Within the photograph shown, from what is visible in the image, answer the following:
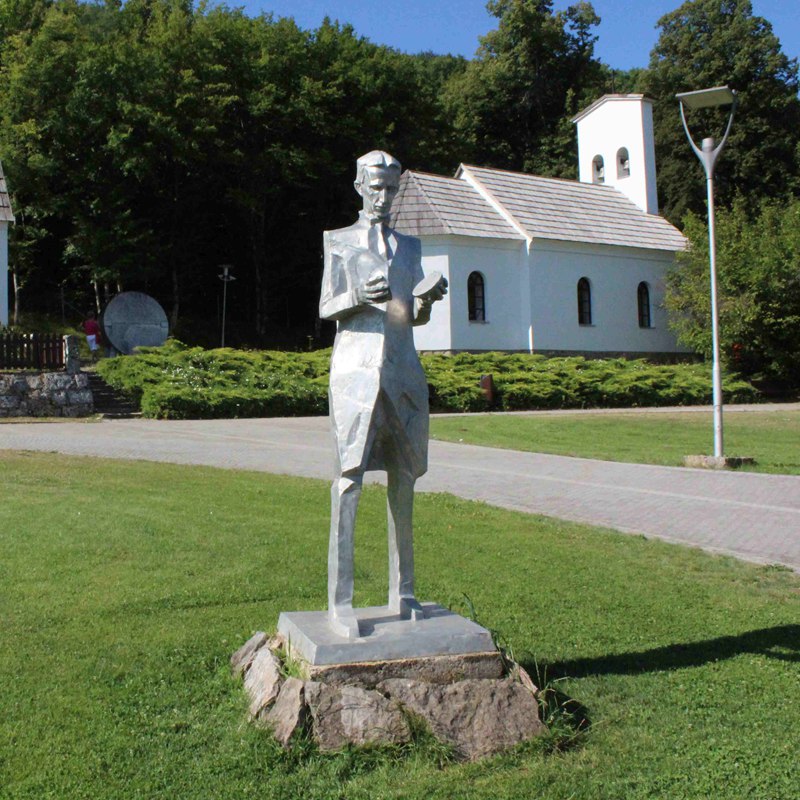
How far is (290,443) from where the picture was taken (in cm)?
1797

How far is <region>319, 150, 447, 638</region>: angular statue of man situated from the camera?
5.18m

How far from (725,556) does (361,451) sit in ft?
18.0

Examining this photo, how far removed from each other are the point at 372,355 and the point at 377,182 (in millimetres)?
958

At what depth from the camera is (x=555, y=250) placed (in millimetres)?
37531

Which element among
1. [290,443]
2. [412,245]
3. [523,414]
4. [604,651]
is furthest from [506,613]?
[523,414]

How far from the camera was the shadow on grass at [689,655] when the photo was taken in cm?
593

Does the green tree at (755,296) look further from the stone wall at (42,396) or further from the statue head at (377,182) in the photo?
the statue head at (377,182)

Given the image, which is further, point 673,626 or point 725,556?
point 725,556

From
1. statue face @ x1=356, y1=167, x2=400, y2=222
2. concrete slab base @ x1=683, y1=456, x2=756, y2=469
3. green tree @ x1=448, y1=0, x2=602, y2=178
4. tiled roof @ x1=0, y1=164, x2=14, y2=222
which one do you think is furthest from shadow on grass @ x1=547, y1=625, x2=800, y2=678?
green tree @ x1=448, y1=0, x2=602, y2=178

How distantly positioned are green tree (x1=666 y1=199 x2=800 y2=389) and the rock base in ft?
101

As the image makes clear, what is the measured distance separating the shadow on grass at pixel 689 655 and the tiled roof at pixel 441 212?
28.1m

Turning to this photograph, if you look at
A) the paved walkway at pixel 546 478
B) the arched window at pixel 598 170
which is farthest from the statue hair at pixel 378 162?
the arched window at pixel 598 170

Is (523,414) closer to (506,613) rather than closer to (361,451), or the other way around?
(506,613)

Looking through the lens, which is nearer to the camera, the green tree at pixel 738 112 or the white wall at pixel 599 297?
the white wall at pixel 599 297
